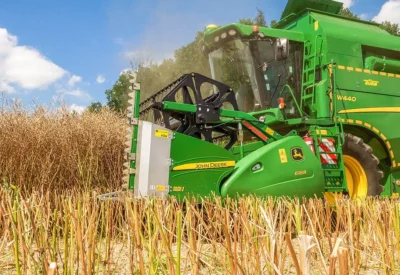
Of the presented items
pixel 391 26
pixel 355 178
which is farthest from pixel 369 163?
pixel 391 26

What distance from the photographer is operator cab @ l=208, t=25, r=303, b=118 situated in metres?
5.25

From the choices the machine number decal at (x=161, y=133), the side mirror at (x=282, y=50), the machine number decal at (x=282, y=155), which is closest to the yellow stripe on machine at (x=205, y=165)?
the machine number decal at (x=161, y=133)

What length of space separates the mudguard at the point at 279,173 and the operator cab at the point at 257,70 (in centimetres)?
125

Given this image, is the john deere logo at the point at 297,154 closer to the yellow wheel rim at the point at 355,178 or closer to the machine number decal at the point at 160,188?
the yellow wheel rim at the point at 355,178

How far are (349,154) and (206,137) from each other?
1.93m

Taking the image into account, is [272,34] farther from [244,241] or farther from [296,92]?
[244,241]

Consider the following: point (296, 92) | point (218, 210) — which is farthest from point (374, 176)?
point (218, 210)

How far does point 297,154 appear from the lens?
4145mm

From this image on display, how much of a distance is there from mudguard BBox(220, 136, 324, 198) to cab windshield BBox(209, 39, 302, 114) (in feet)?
4.25

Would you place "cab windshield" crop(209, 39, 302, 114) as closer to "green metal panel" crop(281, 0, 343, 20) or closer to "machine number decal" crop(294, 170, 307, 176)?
"green metal panel" crop(281, 0, 343, 20)

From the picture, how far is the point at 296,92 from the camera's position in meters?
5.41

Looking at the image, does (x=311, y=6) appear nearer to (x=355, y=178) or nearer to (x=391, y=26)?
(x=355, y=178)

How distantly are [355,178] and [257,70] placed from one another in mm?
1819

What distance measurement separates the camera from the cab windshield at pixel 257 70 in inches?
208
